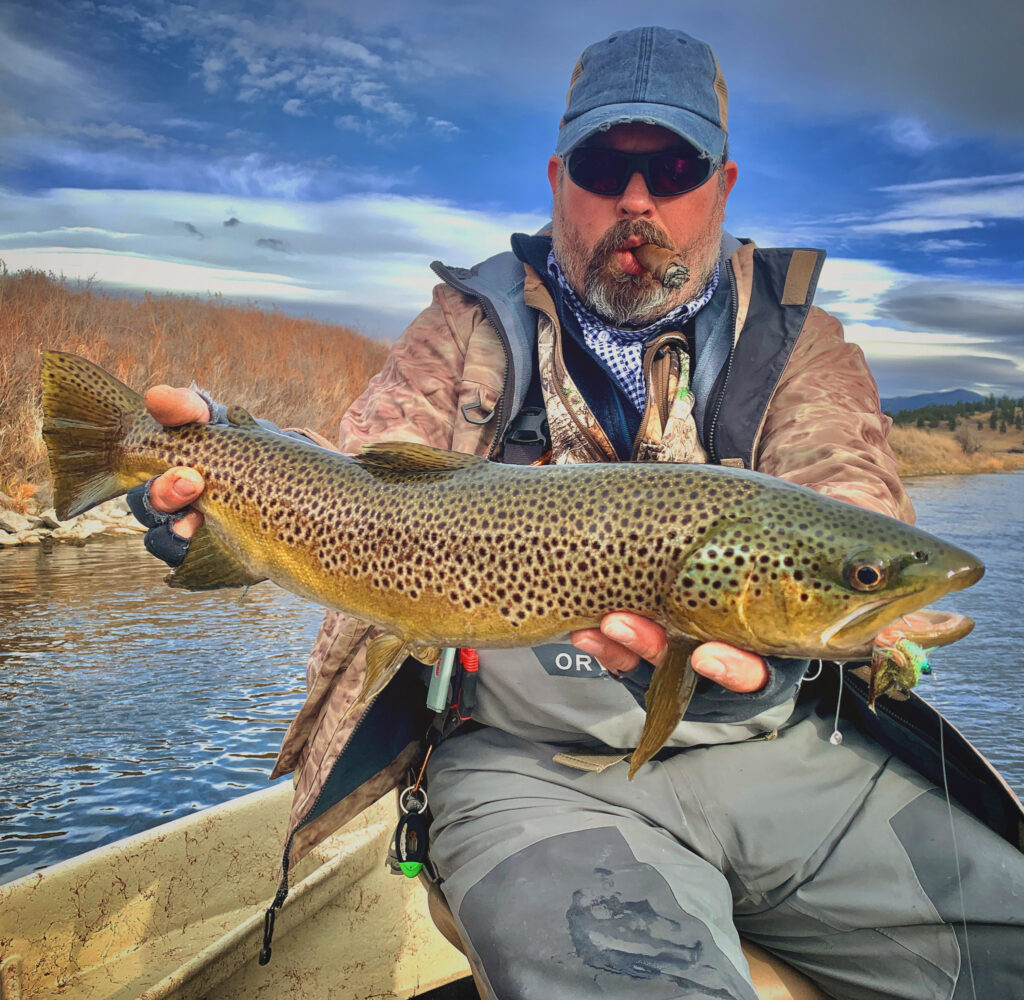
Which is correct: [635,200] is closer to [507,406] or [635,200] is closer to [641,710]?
[507,406]

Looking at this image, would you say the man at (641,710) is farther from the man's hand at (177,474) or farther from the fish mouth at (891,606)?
the fish mouth at (891,606)

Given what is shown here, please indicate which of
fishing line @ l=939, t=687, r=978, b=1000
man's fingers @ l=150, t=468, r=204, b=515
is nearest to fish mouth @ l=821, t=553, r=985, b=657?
fishing line @ l=939, t=687, r=978, b=1000

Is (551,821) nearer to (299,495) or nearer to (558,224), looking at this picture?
(299,495)

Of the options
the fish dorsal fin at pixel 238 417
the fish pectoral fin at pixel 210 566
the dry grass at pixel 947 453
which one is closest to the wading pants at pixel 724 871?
the fish pectoral fin at pixel 210 566

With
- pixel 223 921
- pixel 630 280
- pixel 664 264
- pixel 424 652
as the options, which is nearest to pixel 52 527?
pixel 223 921

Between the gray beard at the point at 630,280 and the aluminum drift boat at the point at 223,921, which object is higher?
the gray beard at the point at 630,280

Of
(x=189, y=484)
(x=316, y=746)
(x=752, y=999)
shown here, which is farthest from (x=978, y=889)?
(x=189, y=484)
